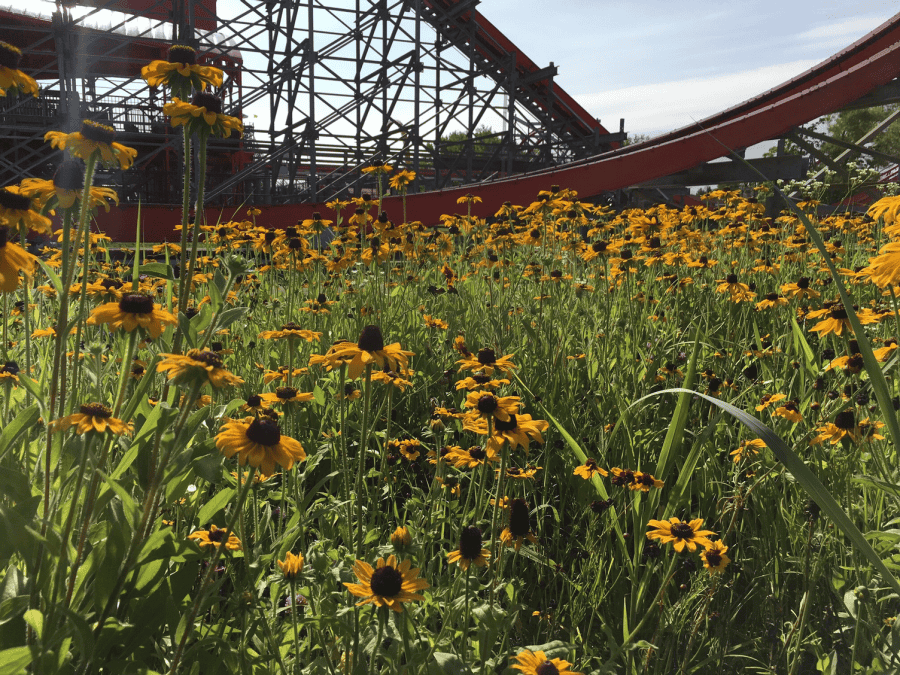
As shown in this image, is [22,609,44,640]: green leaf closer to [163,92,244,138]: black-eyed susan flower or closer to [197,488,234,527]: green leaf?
[197,488,234,527]: green leaf

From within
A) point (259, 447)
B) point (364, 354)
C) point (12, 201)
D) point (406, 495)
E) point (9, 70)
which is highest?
point (9, 70)

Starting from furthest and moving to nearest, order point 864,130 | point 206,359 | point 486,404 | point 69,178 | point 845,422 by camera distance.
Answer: point 864,130 → point 845,422 → point 69,178 → point 486,404 → point 206,359

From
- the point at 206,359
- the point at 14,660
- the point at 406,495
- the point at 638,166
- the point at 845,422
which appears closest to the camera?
the point at 14,660

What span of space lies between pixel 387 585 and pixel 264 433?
0.80ft

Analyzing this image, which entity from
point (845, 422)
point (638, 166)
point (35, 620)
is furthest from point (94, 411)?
point (638, 166)

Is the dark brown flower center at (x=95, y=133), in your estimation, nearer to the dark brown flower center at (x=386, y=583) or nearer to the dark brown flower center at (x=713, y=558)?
the dark brown flower center at (x=386, y=583)

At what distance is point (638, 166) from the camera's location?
26.8 feet

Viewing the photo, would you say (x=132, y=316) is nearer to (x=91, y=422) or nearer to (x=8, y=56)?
(x=91, y=422)

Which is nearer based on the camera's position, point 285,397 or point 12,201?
point 12,201

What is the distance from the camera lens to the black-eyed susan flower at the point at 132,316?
90 cm

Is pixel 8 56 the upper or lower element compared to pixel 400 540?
upper

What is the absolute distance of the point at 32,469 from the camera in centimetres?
116

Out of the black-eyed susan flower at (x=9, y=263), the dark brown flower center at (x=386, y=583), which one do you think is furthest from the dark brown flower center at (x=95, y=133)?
the dark brown flower center at (x=386, y=583)

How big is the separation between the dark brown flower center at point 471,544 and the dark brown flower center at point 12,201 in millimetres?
892
